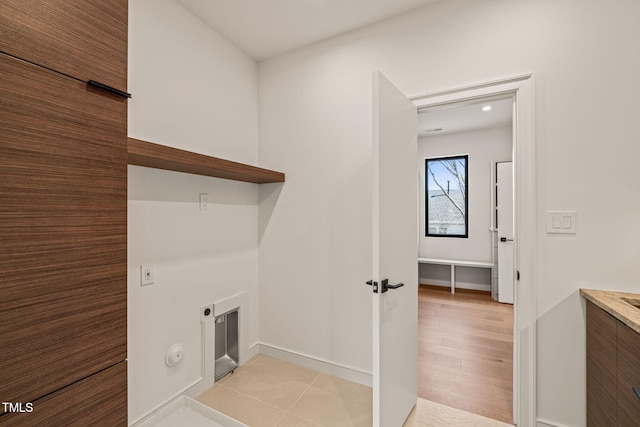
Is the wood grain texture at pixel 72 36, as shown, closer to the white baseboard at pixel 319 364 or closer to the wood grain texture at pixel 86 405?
the wood grain texture at pixel 86 405

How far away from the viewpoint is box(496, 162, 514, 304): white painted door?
4.03 metres

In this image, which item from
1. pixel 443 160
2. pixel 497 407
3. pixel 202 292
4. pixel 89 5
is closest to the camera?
pixel 89 5

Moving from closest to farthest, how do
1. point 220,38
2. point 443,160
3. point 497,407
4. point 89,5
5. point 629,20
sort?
1. point 89,5
2. point 629,20
3. point 497,407
4. point 220,38
5. point 443,160

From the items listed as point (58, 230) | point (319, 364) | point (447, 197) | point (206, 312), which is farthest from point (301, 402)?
point (447, 197)

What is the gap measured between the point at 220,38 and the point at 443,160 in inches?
157

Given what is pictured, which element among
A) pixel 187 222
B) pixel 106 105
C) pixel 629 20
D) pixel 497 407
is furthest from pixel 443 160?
pixel 106 105

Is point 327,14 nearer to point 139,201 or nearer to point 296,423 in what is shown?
point 139,201

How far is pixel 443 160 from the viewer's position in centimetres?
489

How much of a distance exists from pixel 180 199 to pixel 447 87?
1.90 metres

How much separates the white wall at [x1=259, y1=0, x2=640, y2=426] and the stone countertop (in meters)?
0.06

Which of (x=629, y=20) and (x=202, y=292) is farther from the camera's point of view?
(x=202, y=292)

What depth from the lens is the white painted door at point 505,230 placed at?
4027 mm

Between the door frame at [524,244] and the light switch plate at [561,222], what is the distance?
8 cm

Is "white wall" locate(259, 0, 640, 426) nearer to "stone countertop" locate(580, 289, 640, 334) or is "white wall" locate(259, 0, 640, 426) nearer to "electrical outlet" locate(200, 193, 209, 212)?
"stone countertop" locate(580, 289, 640, 334)
